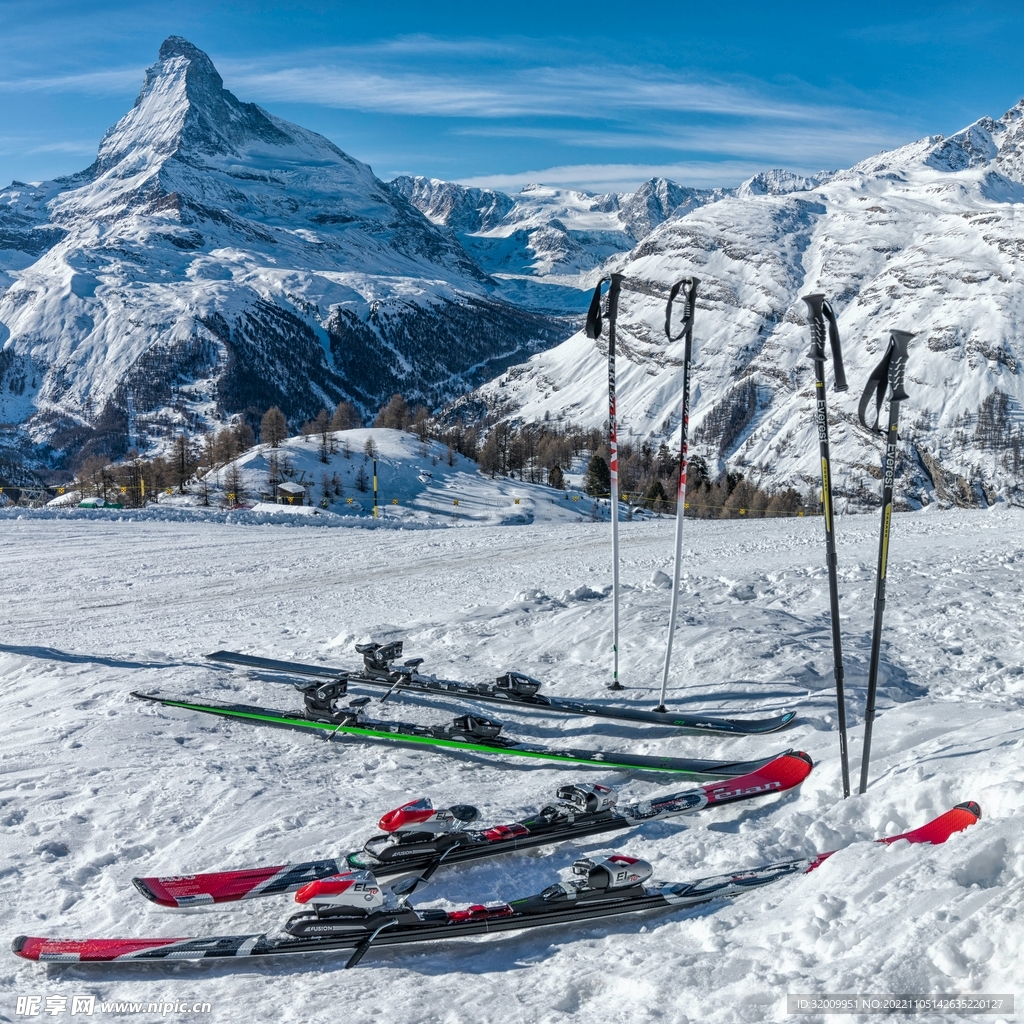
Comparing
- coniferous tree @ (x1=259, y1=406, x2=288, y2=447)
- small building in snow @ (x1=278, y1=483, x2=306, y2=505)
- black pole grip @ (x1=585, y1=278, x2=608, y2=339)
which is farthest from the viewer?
coniferous tree @ (x1=259, y1=406, x2=288, y2=447)

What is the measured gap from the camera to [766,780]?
7809 mm

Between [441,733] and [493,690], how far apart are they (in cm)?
173

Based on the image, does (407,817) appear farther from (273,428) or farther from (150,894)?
(273,428)

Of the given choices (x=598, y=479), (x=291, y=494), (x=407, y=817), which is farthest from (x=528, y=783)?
(x=598, y=479)

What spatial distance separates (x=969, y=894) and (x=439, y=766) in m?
5.68

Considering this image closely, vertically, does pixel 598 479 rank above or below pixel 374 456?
below

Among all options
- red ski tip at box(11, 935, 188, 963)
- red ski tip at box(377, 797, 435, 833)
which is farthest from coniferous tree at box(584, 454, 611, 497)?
red ski tip at box(11, 935, 188, 963)

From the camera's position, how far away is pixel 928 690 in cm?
1198

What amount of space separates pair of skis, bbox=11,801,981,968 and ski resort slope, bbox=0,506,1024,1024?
0.38 ft

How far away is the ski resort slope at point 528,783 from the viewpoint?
194 inches

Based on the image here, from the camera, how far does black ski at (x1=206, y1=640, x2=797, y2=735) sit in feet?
33.9

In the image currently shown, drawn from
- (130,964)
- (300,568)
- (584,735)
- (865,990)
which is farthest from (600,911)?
(300,568)

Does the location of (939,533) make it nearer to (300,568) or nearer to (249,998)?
(300,568)

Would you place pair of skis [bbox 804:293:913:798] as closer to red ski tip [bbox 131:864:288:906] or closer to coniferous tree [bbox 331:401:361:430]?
red ski tip [bbox 131:864:288:906]
